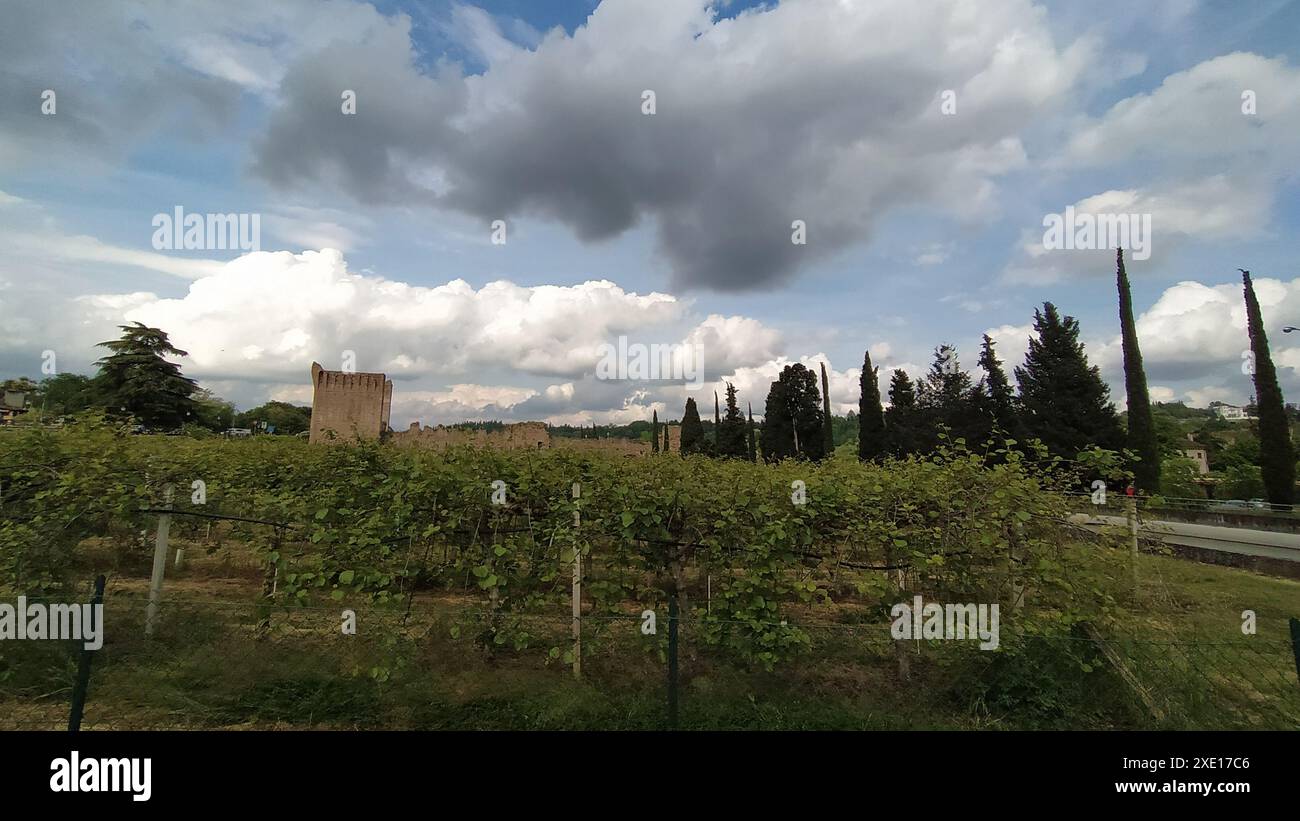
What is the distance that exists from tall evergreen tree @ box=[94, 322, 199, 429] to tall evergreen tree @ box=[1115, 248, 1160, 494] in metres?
54.5

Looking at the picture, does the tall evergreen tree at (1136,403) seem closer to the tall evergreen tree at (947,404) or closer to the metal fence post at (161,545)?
the tall evergreen tree at (947,404)

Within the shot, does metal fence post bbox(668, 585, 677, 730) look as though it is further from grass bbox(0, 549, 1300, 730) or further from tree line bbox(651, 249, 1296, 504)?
tree line bbox(651, 249, 1296, 504)

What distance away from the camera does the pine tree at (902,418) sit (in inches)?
1553

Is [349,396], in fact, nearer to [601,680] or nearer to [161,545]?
[161,545]

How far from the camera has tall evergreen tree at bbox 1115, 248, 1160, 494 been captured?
24375 mm

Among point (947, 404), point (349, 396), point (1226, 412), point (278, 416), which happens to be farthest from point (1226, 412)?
point (278, 416)

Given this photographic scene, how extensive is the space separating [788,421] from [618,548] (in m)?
39.3

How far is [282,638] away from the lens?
485 cm

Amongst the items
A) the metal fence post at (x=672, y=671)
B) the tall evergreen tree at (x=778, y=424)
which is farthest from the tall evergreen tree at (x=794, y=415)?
the metal fence post at (x=672, y=671)

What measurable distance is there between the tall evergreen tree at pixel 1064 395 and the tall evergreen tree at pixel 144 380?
53.1 metres

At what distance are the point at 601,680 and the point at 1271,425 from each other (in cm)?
3357
